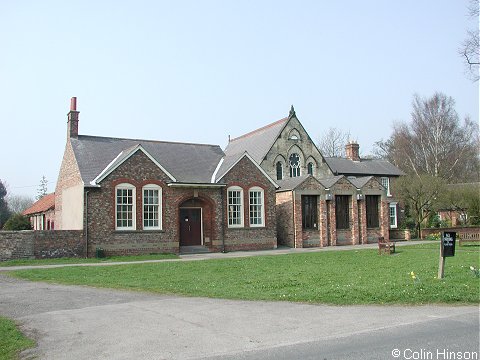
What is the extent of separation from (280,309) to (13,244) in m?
18.9

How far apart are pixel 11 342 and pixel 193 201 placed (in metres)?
22.5

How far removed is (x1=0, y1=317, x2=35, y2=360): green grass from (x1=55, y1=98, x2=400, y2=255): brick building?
17.7 m

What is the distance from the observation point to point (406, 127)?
57750 millimetres

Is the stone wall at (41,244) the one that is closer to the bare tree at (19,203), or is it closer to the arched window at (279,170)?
the arched window at (279,170)

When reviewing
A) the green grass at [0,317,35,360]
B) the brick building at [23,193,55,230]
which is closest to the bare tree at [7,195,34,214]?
the brick building at [23,193,55,230]

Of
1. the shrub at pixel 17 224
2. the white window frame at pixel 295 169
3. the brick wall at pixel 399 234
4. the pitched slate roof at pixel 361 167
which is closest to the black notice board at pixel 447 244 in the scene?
the brick wall at pixel 399 234

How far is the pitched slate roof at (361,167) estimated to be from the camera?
4726 cm

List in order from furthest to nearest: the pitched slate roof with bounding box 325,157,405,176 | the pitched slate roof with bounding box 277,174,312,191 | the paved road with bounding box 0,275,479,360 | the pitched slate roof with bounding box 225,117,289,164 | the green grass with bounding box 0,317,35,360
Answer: the pitched slate roof with bounding box 325,157,405,176 → the pitched slate roof with bounding box 225,117,289,164 → the pitched slate roof with bounding box 277,174,312,191 → the green grass with bounding box 0,317,35,360 → the paved road with bounding box 0,275,479,360

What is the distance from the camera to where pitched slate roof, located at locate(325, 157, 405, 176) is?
4726 centimetres

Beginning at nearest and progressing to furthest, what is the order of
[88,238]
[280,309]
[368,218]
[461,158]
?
1. [280,309]
2. [88,238]
3. [368,218]
4. [461,158]

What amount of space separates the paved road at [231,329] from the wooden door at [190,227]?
58.6 ft

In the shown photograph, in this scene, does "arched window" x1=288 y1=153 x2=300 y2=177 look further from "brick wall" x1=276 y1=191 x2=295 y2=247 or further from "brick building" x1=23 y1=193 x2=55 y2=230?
"brick building" x1=23 y1=193 x2=55 y2=230

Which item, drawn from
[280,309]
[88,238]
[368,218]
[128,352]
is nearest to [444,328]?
[280,309]

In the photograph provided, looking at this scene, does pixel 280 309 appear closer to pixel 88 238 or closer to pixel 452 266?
pixel 452 266
